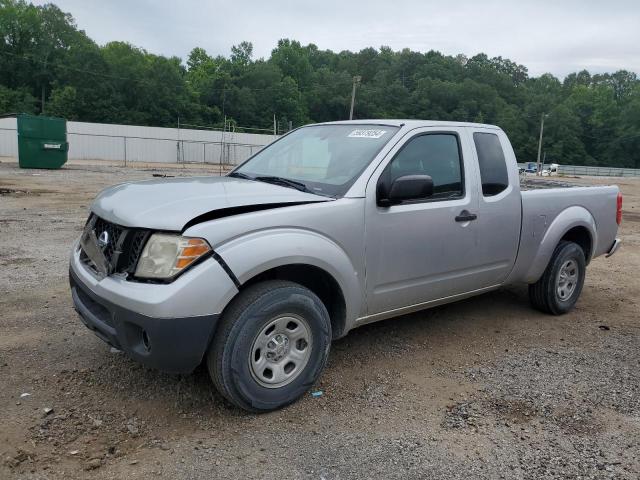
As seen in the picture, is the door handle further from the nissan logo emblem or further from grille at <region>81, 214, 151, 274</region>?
the nissan logo emblem

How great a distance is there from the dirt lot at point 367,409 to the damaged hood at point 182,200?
1.15 meters

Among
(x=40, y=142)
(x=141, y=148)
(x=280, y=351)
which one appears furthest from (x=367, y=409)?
(x=141, y=148)

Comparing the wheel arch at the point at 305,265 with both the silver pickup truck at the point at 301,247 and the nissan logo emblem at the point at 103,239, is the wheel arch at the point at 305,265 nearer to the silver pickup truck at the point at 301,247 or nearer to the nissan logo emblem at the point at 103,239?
the silver pickup truck at the point at 301,247

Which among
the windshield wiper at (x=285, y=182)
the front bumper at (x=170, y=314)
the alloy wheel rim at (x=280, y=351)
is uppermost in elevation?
the windshield wiper at (x=285, y=182)

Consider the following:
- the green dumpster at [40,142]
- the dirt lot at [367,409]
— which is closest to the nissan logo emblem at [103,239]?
the dirt lot at [367,409]

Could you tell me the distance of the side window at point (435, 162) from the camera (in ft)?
13.4

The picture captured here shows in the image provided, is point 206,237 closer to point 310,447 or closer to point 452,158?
point 310,447

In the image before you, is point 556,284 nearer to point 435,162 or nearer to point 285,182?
point 435,162

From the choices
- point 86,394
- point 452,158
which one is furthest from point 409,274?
Result: point 86,394

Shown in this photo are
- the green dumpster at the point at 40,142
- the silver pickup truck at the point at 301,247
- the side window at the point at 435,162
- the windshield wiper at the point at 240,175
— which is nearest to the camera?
the silver pickup truck at the point at 301,247

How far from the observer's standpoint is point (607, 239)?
600 centimetres

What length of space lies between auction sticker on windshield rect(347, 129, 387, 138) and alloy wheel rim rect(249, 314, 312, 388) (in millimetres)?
1580

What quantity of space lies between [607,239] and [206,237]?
474cm

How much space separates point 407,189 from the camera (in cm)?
371
